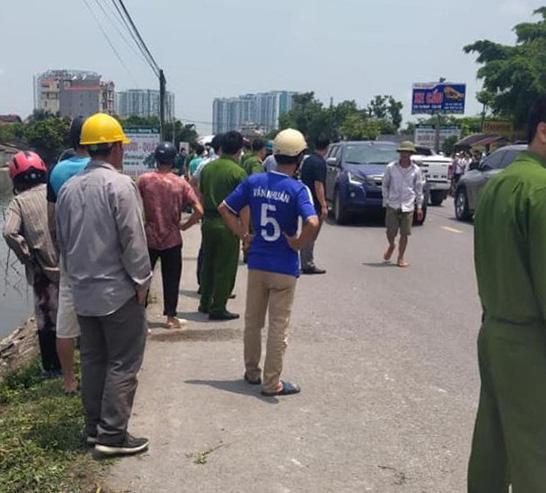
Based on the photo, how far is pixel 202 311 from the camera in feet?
26.6

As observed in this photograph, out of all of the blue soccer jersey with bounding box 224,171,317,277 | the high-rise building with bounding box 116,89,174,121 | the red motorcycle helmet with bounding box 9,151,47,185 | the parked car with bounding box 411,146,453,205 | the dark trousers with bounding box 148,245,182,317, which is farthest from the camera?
the high-rise building with bounding box 116,89,174,121

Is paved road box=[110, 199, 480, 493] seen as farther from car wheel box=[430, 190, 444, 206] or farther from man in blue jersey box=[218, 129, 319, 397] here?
car wheel box=[430, 190, 444, 206]

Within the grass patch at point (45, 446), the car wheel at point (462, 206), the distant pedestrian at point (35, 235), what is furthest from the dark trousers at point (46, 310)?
the car wheel at point (462, 206)

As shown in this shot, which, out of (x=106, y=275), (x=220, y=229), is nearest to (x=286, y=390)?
(x=106, y=275)

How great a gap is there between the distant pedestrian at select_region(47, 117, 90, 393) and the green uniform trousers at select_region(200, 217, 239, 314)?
7.54 ft

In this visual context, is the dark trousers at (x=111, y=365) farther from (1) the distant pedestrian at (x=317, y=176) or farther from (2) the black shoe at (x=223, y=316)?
(1) the distant pedestrian at (x=317, y=176)

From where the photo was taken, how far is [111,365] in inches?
171

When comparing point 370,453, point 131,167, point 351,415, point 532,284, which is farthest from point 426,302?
point 131,167

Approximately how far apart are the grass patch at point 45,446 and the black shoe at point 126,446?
0.27 ft

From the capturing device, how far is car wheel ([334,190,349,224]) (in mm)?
16469

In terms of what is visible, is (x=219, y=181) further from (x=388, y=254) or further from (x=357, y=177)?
(x=357, y=177)

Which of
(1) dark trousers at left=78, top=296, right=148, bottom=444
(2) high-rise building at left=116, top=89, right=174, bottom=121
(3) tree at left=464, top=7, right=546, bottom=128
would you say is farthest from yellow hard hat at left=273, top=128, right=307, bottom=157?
(2) high-rise building at left=116, top=89, right=174, bottom=121

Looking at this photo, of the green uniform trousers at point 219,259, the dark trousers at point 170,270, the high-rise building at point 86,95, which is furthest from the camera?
the high-rise building at point 86,95

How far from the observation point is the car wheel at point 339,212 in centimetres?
1647
